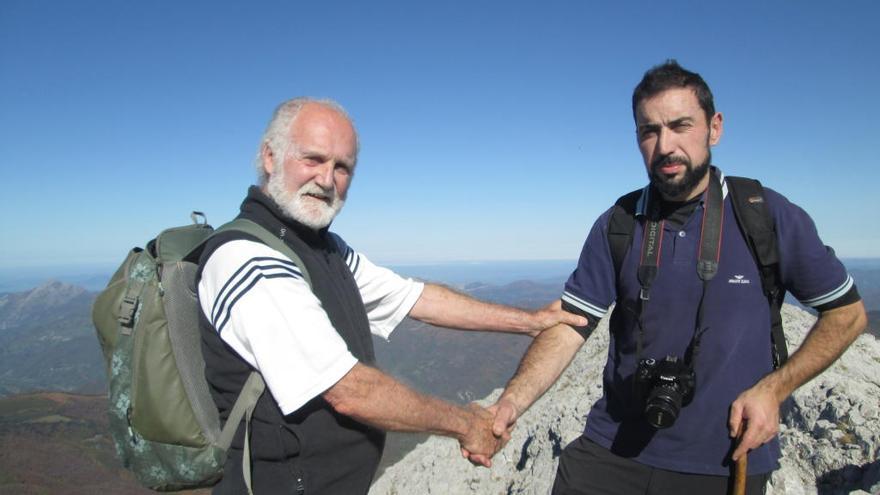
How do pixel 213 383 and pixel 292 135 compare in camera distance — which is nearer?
pixel 213 383

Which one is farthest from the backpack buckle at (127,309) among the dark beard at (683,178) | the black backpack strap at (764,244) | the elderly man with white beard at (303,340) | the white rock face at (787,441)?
the white rock face at (787,441)

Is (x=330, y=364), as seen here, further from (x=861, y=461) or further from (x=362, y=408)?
(x=861, y=461)

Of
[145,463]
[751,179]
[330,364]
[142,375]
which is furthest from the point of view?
[751,179]

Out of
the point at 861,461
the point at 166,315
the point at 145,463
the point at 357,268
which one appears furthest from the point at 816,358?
the point at 145,463

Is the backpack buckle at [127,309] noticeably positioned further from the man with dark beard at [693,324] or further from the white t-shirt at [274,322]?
the man with dark beard at [693,324]

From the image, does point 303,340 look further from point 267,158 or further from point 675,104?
point 675,104

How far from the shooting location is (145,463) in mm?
3652

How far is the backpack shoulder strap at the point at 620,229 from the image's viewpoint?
448 centimetres

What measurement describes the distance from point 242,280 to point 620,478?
3.56 m

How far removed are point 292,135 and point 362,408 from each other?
2280 mm

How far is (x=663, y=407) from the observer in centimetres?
377

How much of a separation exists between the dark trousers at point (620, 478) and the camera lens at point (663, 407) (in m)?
0.58

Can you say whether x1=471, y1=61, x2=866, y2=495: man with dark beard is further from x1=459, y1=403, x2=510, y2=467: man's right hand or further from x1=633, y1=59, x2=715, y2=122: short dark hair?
x1=459, y1=403, x2=510, y2=467: man's right hand

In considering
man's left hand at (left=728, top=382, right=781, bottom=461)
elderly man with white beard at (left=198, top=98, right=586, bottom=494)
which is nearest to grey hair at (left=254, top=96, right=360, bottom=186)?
elderly man with white beard at (left=198, top=98, right=586, bottom=494)
